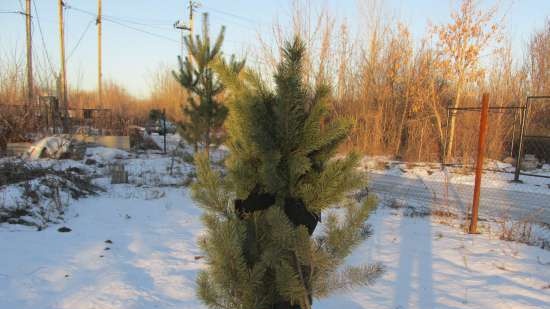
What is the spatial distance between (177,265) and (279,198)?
9.16 ft

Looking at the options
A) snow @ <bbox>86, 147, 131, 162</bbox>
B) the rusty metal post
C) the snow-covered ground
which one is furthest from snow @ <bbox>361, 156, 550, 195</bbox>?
snow @ <bbox>86, 147, 131, 162</bbox>

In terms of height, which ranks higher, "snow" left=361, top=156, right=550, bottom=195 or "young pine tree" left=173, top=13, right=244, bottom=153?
"young pine tree" left=173, top=13, right=244, bottom=153

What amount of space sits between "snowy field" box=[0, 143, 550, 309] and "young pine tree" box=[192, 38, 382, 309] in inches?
67.1

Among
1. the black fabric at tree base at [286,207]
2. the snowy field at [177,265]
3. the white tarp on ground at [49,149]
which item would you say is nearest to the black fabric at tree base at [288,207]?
the black fabric at tree base at [286,207]

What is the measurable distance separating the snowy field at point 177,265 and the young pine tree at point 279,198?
171 cm

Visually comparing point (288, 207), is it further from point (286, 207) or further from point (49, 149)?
point (49, 149)

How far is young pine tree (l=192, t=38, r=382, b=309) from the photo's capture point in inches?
49.4

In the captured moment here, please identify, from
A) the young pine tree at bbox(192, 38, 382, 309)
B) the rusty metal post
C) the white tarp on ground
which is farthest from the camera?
the white tarp on ground

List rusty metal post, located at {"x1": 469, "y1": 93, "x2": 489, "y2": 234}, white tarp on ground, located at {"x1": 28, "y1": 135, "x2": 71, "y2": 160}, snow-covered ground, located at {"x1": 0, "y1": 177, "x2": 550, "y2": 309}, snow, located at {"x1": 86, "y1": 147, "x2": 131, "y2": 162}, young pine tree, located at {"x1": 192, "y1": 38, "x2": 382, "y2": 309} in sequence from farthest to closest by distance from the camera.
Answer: snow, located at {"x1": 86, "y1": 147, "x2": 131, "y2": 162}, white tarp on ground, located at {"x1": 28, "y1": 135, "x2": 71, "y2": 160}, rusty metal post, located at {"x1": 469, "y1": 93, "x2": 489, "y2": 234}, snow-covered ground, located at {"x1": 0, "y1": 177, "x2": 550, "y2": 309}, young pine tree, located at {"x1": 192, "y1": 38, "x2": 382, "y2": 309}

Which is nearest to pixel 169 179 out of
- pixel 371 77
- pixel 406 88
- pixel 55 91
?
pixel 55 91

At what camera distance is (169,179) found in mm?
9023

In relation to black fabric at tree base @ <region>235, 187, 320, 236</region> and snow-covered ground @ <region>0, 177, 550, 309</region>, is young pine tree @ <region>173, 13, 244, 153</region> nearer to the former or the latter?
snow-covered ground @ <region>0, 177, 550, 309</region>

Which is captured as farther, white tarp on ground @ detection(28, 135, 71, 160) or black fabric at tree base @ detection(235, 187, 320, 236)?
white tarp on ground @ detection(28, 135, 71, 160)

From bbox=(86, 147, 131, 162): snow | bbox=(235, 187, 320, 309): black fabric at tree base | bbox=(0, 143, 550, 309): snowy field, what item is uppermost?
bbox=(235, 187, 320, 309): black fabric at tree base
